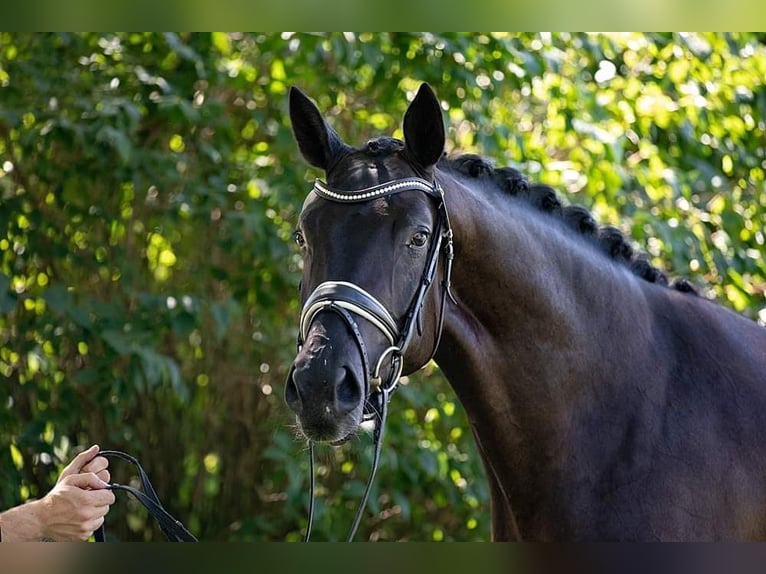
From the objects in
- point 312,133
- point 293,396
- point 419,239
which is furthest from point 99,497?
point 312,133

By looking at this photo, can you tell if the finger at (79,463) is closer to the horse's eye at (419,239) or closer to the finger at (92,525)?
the finger at (92,525)

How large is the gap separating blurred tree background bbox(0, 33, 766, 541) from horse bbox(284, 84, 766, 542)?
2.15 meters

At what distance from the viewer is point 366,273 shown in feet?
7.39

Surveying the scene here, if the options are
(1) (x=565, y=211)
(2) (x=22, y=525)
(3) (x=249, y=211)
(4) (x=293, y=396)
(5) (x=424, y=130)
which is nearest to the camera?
(2) (x=22, y=525)

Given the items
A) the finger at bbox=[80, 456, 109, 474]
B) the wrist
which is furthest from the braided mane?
the wrist

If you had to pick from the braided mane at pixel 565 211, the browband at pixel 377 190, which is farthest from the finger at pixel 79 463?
the braided mane at pixel 565 211

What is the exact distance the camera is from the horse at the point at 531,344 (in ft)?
7.63

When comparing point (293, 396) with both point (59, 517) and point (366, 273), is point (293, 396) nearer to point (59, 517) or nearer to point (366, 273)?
point (366, 273)

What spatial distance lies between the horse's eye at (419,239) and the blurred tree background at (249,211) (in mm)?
2361

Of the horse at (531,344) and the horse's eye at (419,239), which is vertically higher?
the horse's eye at (419,239)

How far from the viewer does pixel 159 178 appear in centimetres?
492

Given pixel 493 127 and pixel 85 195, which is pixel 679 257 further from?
pixel 85 195

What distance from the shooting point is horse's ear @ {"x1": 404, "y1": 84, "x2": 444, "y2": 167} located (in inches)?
95.7

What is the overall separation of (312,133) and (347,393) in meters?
0.77
